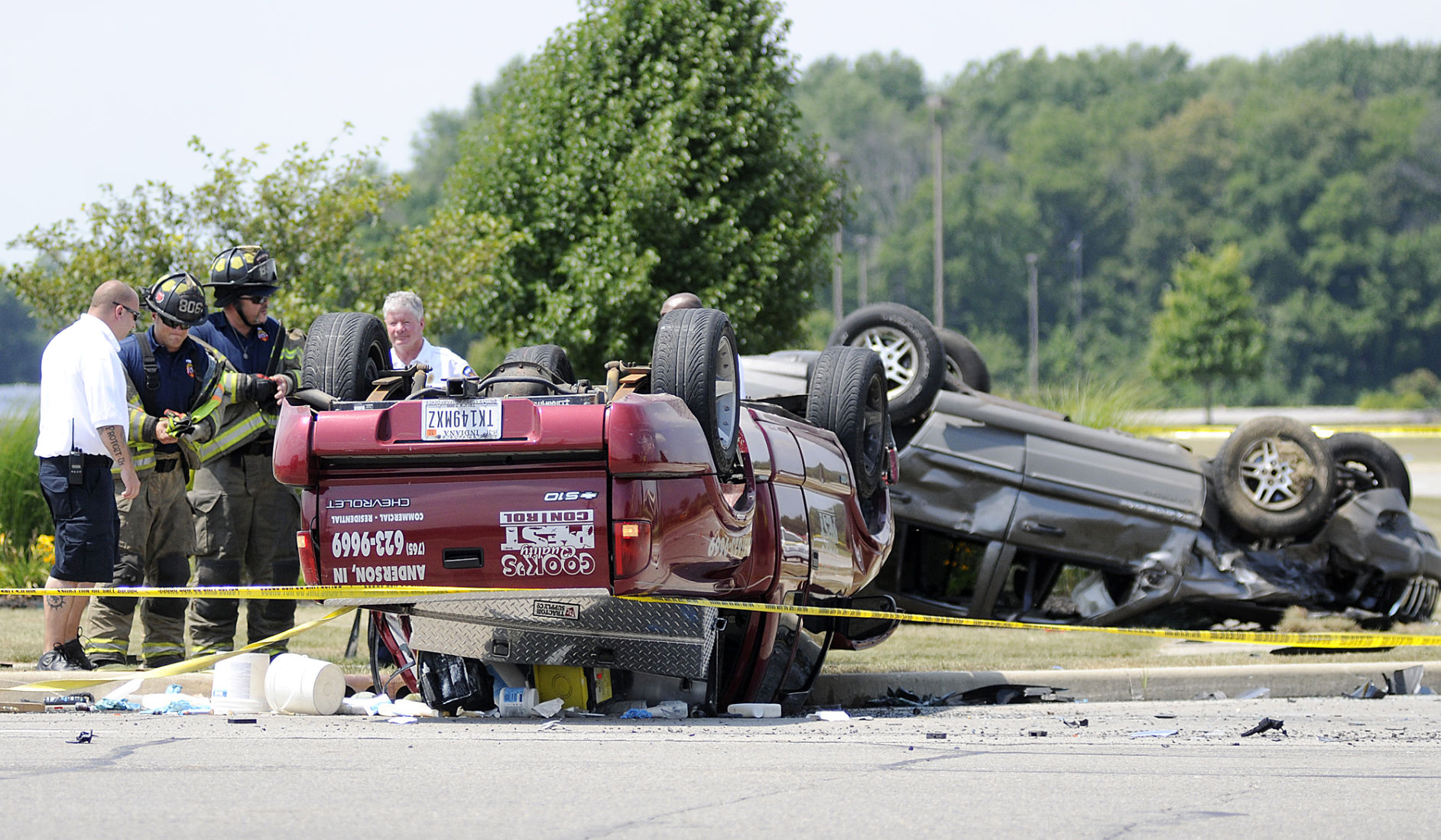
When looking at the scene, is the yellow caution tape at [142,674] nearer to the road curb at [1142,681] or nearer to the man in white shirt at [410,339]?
the man in white shirt at [410,339]

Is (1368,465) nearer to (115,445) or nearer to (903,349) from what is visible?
(903,349)

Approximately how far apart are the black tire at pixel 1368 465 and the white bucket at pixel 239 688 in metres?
7.34

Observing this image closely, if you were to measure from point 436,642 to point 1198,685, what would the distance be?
4057 millimetres

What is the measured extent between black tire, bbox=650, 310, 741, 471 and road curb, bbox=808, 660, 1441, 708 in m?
2.14

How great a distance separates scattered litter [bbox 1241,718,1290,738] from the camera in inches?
259

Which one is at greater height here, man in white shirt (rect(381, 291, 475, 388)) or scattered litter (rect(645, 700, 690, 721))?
man in white shirt (rect(381, 291, 475, 388))

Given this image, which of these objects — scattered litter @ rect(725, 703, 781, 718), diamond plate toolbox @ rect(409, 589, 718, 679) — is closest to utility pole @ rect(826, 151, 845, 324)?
scattered litter @ rect(725, 703, 781, 718)

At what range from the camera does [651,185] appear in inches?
729

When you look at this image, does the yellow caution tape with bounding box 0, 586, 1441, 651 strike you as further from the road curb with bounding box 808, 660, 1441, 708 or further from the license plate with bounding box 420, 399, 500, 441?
the license plate with bounding box 420, 399, 500, 441

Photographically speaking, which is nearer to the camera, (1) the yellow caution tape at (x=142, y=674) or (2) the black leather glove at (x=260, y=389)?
(1) the yellow caution tape at (x=142, y=674)

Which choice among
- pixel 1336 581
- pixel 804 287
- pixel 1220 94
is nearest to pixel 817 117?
pixel 1220 94

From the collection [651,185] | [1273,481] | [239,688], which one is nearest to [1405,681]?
[1273,481]

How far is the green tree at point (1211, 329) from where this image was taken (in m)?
69.3

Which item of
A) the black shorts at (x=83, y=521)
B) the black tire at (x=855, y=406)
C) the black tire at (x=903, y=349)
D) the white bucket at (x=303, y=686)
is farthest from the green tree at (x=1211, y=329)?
the white bucket at (x=303, y=686)
